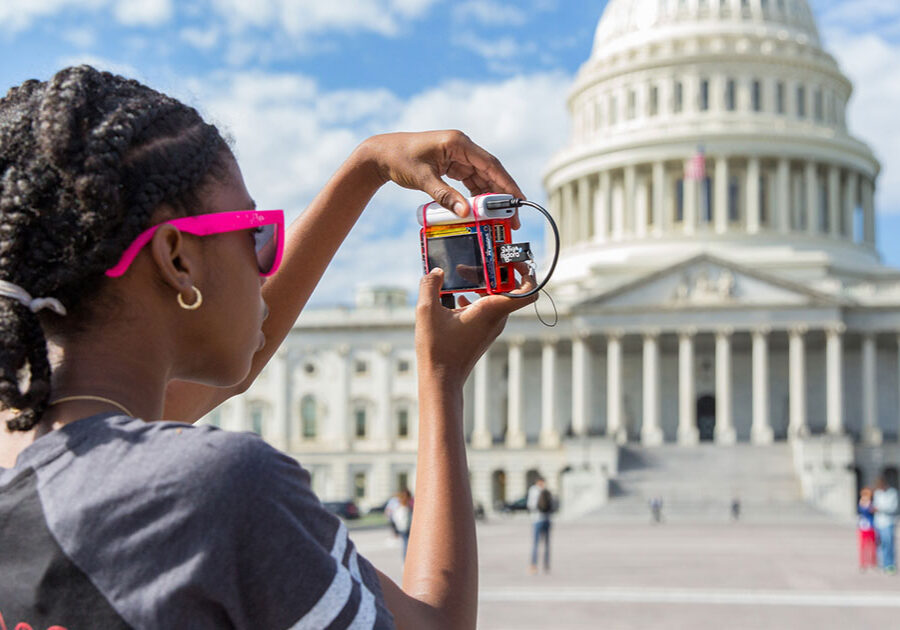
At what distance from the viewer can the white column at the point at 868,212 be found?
3526 inches

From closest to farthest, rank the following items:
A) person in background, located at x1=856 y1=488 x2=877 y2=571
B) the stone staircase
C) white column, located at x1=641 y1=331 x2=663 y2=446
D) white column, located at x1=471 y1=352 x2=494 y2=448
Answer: person in background, located at x1=856 y1=488 x2=877 y2=571 < the stone staircase < white column, located at x1=641 y1=331 x2=663 y2=446 < white column, located at x1=471 y1=352 x2=494 y2=448

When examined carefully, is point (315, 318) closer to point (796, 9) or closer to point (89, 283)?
point (796, 9)

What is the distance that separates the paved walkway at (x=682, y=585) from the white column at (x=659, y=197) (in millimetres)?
47901

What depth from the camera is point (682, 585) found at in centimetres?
2152

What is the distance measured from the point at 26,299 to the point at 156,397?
0.29m

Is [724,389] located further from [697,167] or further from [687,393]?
[697,167]

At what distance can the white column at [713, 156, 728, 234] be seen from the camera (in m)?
84.1

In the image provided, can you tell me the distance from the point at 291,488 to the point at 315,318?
3202 inches

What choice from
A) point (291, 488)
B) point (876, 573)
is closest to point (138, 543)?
point (291, 488)

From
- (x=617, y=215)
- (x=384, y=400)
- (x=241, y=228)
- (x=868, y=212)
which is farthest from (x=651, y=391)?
(x=241, y=228)

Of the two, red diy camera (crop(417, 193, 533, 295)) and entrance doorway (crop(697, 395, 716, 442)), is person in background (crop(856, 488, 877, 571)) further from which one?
entrance doorway (crop(697, 395, 716, 442))

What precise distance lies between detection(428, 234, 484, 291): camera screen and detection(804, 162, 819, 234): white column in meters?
85.3

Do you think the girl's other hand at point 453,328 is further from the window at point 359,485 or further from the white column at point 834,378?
the window at point 359,485

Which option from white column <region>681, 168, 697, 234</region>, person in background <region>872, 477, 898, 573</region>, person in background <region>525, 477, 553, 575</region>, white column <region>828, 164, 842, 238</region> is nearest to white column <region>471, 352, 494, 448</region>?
white column <region>681, 168, 697, 234</region>
